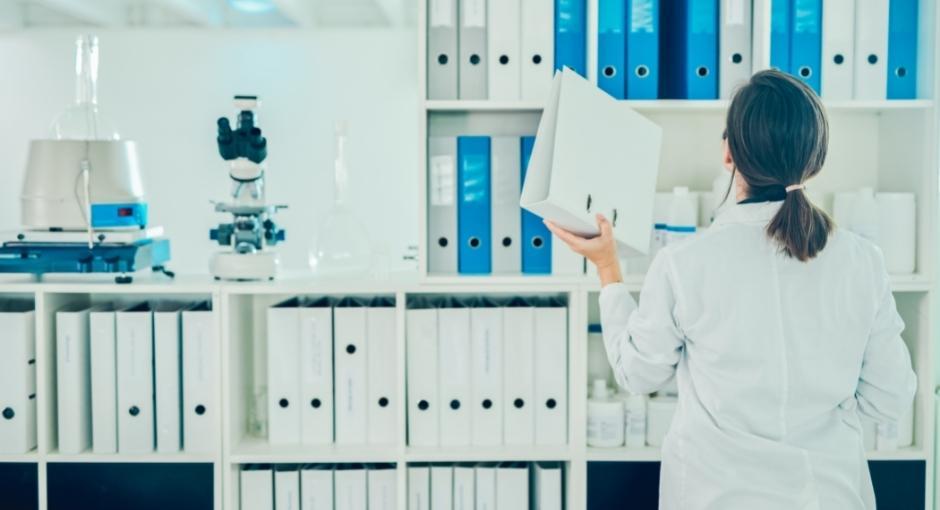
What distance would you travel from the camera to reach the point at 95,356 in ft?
6.98

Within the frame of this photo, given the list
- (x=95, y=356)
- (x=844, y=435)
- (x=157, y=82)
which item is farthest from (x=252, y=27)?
(x=844, y=435)

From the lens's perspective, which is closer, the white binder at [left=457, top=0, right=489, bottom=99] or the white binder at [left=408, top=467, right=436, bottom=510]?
the white binder at [left=457, top=0, right=489, bottom=99]

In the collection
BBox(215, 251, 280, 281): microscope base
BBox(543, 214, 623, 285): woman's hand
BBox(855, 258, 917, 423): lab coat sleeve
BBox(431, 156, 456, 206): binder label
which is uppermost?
BBox(431, 156, 456, 206): binder label

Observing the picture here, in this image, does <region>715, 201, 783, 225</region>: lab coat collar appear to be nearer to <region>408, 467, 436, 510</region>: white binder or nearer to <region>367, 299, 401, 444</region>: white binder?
<region>367, 299, 401, 444</region>: white binder

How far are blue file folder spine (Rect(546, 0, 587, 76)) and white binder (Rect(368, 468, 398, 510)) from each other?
1.05 meters

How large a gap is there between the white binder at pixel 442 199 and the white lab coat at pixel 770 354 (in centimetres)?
72

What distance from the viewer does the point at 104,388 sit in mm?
2139

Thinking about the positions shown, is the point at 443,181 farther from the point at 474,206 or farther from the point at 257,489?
the point at 257,489

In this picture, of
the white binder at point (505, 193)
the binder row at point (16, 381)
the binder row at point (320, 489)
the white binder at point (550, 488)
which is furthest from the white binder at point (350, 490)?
the binder row at point (16, 381)

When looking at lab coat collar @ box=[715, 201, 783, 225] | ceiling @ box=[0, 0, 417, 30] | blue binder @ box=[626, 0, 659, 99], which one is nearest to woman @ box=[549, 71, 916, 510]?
lab coat collar @ box=[715, 201, 783, 225]

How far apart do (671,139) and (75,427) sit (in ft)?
5.42

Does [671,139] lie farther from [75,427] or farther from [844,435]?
[75,427]

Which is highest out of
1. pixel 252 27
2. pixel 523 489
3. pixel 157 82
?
pixel 252 27

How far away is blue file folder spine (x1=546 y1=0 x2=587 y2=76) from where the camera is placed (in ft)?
6.70
